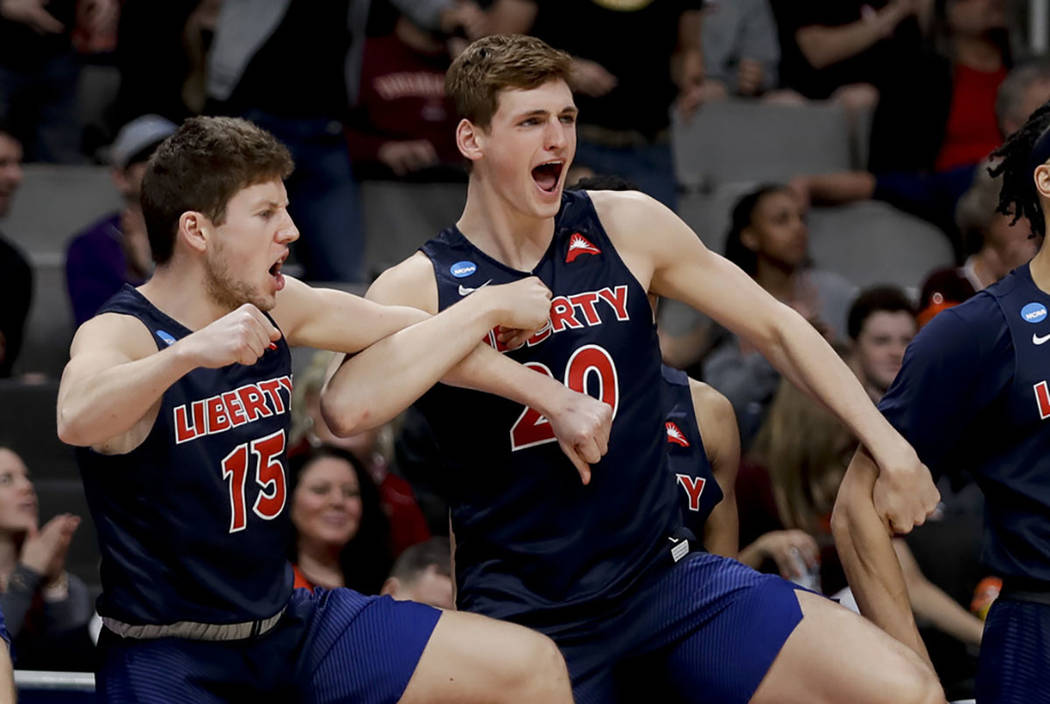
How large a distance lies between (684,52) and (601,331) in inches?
159

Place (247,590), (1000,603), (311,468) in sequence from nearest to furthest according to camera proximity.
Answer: (247,590)
(1000,603)
(311,468)

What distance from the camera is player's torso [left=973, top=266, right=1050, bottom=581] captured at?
3.63 metres

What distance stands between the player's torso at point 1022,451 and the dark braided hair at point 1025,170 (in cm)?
26

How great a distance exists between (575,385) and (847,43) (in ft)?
17.1

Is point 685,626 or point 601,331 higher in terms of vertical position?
point 601,331

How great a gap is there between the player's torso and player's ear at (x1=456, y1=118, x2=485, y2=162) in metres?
1.22

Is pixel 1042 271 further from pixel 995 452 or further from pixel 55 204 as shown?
pixel 55 204

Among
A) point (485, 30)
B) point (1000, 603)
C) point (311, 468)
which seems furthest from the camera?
point (485, 30)

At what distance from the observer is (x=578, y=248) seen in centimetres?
390

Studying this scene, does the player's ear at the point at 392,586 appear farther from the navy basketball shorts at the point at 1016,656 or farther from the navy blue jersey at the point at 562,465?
the navy basketball shorts at the point at 1016,656

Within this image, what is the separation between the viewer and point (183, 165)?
3547mm

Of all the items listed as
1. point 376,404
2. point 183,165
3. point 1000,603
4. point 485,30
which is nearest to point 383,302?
point 376,404

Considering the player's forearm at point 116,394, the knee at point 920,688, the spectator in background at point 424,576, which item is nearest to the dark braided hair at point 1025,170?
the knee at point 920,688

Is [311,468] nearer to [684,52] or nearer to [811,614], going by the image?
[811,614]
